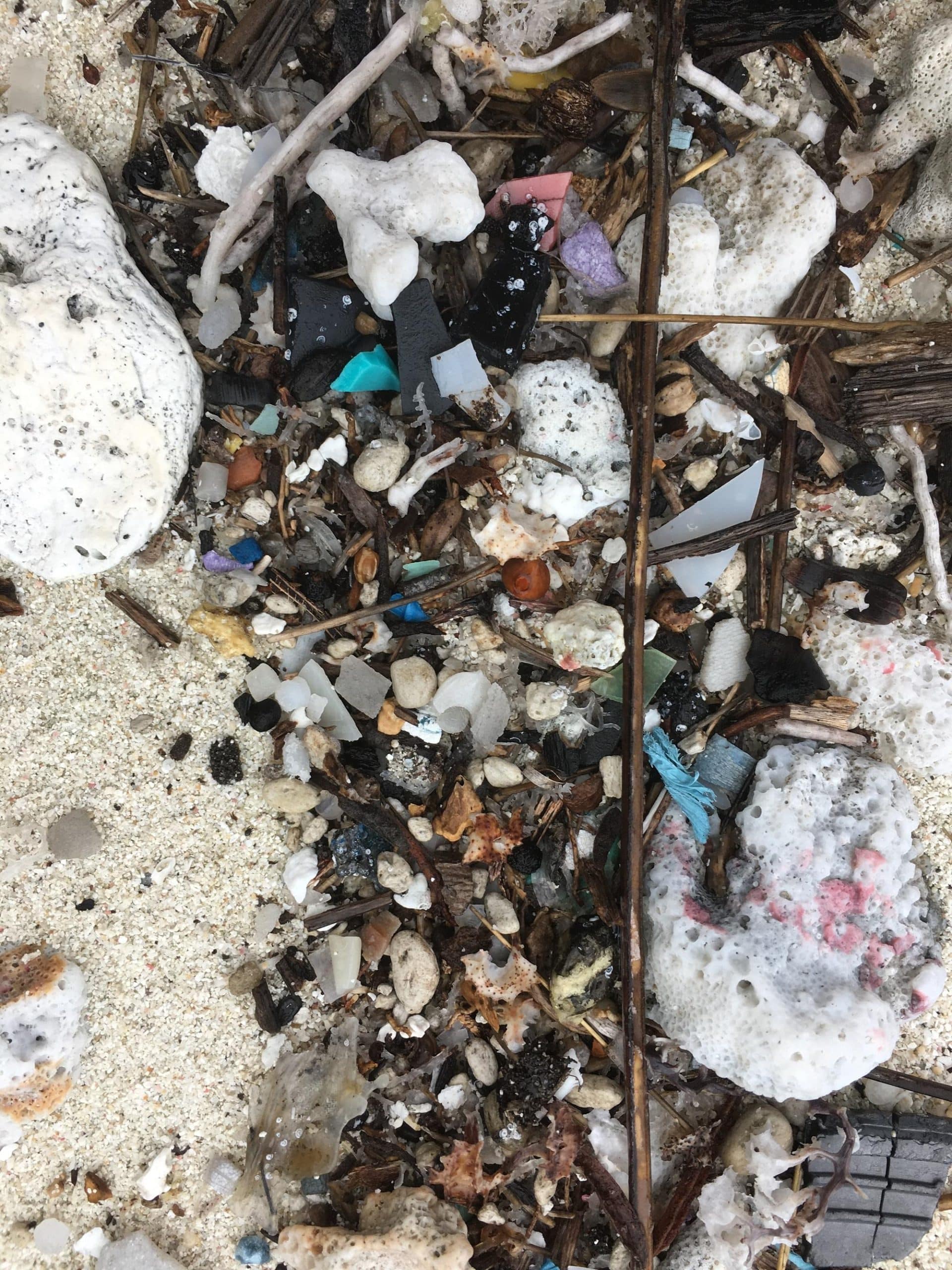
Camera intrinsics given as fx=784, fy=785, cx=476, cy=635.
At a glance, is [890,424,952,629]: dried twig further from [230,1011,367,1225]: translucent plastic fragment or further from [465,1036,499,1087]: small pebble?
[230,1011,367,1225]: translucent plastic fragment

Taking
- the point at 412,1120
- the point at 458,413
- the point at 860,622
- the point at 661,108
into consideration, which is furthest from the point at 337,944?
the point at 661,108

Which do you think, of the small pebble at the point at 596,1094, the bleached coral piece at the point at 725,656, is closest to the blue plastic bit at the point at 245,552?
the bleached coral piece at the point at 725,656

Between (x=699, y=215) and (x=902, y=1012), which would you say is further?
(x=902, y=1012)

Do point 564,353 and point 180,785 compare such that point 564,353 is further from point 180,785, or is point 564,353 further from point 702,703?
point 180,785

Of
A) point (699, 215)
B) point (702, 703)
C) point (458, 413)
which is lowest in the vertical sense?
point (702, 703)

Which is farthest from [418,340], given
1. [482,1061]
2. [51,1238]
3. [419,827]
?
[51,1238]

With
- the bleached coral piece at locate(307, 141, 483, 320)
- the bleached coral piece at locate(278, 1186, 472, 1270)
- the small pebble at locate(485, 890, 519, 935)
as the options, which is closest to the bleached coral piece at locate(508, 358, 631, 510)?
the bleached coral piece at locate(307, 141, 483, 320)
